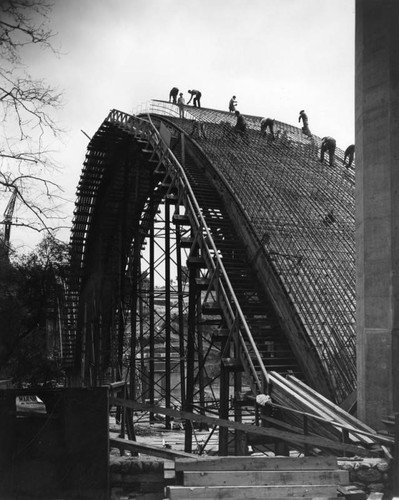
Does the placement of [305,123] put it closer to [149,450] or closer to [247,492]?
[149,450]

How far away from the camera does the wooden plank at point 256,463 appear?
7.82 meters

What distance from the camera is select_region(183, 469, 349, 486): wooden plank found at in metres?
7.63

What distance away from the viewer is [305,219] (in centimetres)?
2130

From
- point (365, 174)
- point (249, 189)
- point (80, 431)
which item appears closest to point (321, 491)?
point (80, 431)

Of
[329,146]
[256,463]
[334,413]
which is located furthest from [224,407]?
[329,146]

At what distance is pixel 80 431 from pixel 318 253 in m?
12.8

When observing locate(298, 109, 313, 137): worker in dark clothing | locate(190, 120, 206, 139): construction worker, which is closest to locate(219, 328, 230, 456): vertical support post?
locate(190, 120, 206, 139): construction worker

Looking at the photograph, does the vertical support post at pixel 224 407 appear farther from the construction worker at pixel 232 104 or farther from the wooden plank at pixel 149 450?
the construction worker at pixel 232 104

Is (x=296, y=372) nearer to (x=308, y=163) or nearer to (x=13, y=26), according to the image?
(x=13, y=26)

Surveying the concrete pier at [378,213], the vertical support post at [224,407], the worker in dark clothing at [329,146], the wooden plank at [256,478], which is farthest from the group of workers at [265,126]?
the wooden plank at [256,478]

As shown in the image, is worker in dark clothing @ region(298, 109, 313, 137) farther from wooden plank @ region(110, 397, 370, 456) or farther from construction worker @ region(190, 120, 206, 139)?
wooden plank @ region(110, 397, 370, 456)

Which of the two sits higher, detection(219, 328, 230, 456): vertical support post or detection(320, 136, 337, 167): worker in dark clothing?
detection(320, 136, 337, 167): worker in dark clothing

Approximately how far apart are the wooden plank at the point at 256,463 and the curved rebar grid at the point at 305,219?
7.21 metres

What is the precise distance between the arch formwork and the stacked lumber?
18.6ft
